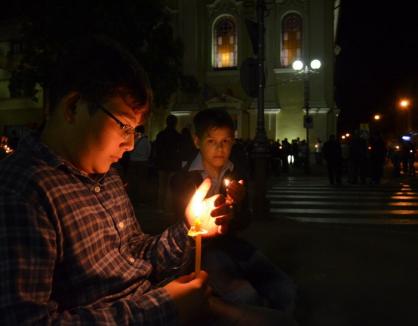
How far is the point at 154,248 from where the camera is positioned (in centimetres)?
215

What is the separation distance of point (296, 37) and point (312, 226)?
27014 millimetres

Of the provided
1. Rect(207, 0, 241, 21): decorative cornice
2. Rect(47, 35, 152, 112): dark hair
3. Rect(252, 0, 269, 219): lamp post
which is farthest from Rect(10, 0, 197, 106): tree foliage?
Rect(47, 35, 152, 112): dark hair

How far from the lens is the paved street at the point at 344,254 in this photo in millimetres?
3863

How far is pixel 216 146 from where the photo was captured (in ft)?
11.5

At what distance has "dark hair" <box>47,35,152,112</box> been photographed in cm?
154

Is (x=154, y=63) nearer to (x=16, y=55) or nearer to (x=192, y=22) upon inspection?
(x=192, y=22)

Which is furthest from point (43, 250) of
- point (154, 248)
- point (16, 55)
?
point (16, 55)

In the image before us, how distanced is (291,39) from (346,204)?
2372cm

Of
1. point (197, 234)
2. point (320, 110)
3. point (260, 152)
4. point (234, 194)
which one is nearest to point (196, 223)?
point (197, 234)

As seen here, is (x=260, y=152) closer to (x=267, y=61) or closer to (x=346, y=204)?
(x=346, y=204)

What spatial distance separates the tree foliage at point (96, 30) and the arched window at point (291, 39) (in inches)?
427

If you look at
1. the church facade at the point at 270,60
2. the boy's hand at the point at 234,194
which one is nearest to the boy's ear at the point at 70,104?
the boy's hand at the point at 234,194

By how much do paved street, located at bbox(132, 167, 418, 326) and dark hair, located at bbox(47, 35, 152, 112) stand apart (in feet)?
9.14

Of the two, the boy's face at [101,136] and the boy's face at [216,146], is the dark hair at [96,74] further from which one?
the boy's face at [216,146]
